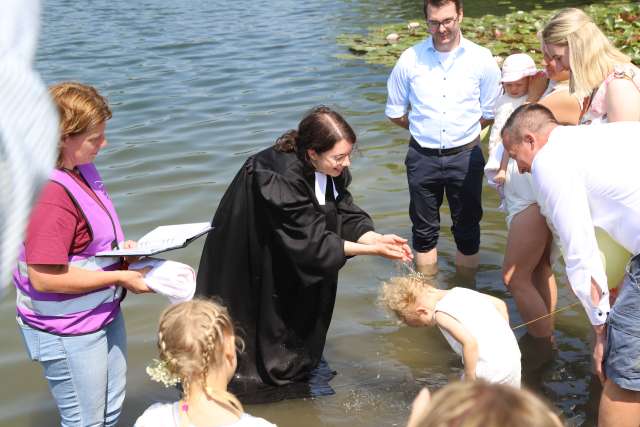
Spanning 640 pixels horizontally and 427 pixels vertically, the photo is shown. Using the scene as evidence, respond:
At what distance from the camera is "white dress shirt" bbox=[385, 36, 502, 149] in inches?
242

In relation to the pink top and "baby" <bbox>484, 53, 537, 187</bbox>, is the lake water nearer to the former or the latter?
"baby" <bbox>484, 53, 537, 187</bbox>

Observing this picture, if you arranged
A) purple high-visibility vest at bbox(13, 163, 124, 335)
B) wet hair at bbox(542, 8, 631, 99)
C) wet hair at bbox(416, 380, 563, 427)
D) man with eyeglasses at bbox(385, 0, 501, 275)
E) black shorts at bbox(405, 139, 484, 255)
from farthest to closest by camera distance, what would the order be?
1. black shorts at bbox(405, 139, 484, 255)
2. man with eyeglasses at bbox(385, 0, 501, 275)
3. wet hair at bbox(542, 8, 631, 99)
4. purple high-visibility vest at bbox(13, 163, 124, 335)
5. wet hair at bbox(416, 380, 563, 427)

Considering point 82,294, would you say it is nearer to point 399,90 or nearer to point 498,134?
point 498,134

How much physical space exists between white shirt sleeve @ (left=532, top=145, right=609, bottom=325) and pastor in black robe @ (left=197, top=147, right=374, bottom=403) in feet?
4.07

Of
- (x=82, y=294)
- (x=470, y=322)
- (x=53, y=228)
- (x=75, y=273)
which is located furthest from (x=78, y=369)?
(x=470, y=322)

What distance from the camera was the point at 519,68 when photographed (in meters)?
5.53

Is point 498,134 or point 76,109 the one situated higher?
point 76,109

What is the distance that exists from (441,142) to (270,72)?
882cm

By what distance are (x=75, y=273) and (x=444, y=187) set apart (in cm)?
356

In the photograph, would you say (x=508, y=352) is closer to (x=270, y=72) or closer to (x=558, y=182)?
(x=558, y=182)

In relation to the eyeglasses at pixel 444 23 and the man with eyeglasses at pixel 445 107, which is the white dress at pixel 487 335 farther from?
the eyeglasses at pixel 444 23

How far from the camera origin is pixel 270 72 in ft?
48.1

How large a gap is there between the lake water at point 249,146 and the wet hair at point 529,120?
1549 millimetres

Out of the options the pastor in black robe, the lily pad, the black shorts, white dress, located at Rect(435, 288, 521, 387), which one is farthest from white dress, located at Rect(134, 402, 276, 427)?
the lily pad
